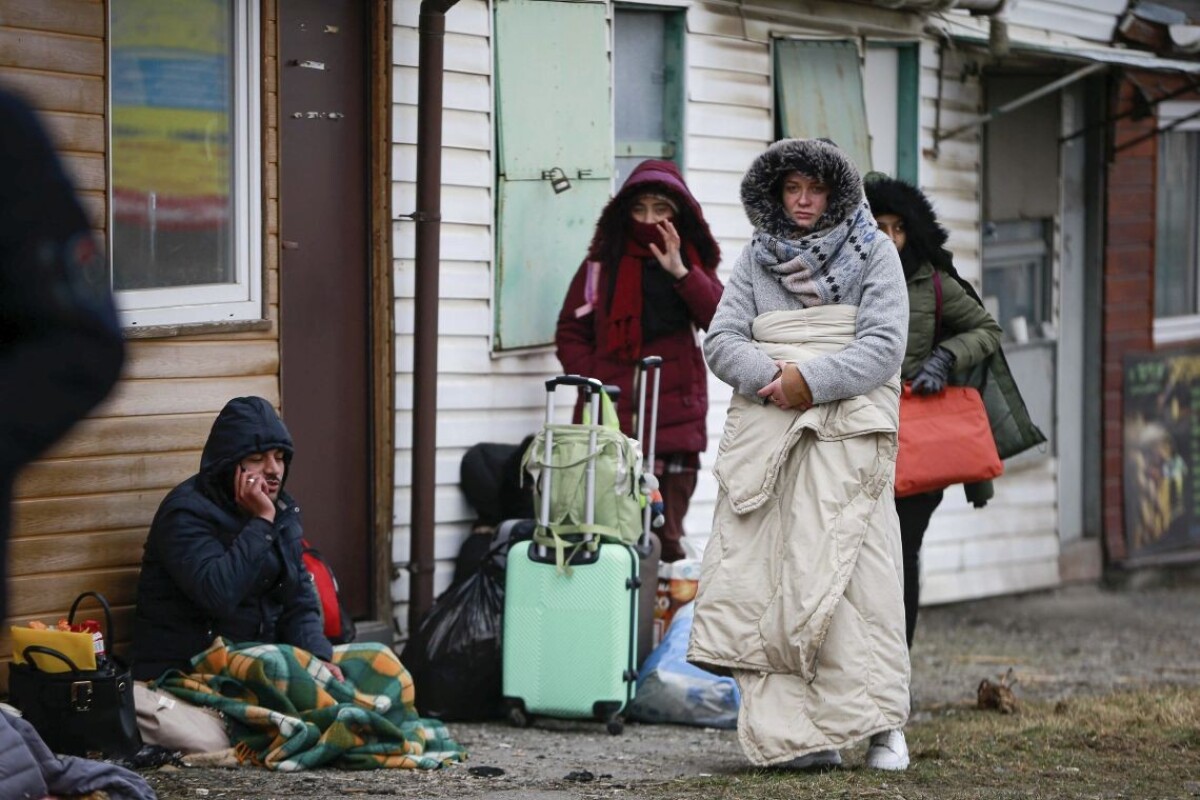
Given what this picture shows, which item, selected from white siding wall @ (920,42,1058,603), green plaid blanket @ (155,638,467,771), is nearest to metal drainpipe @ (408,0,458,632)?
green plaid blanket @ (155,638,467,771)

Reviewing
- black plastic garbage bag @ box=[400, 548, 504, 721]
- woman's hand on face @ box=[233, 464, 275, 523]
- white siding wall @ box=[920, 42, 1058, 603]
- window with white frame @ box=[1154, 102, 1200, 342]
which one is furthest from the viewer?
window with white frame @ box=[1154, 102, 1200, 342]

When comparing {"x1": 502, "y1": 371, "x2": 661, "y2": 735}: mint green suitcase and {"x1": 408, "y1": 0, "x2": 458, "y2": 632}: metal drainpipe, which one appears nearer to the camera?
{"x1": 502, "y1": 371, "x2": 661, "y2": 735}: mint green suitcase

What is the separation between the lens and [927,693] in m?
8.59

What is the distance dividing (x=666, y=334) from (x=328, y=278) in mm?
1411

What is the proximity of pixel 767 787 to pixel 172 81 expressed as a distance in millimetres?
3214

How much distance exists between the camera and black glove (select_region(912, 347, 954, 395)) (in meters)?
6.79

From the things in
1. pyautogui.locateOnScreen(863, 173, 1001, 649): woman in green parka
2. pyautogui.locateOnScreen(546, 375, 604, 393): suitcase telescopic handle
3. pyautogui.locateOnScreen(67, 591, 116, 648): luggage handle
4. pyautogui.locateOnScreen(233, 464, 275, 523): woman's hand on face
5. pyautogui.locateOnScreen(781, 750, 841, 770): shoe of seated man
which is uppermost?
pyautogui.locateOnScreen(863, 173, 1001, 649): woman in green parka

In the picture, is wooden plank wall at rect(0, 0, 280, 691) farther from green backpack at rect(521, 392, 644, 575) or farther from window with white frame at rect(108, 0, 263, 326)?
green backpack at rect(521, 392, 644, 575)

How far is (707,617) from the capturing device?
19.1 ft

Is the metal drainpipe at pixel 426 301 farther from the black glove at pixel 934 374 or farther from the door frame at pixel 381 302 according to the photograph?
the black glove at pixel 934 374

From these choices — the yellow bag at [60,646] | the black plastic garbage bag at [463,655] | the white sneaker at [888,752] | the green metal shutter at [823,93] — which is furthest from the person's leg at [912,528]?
the green metal shutter at [823,93]

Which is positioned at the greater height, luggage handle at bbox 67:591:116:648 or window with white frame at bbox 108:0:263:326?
window with white frame at bbox 108:0:263:326

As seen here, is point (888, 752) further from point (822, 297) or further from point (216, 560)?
point (216, 560)

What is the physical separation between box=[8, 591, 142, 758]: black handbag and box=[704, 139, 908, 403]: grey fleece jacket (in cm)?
205
